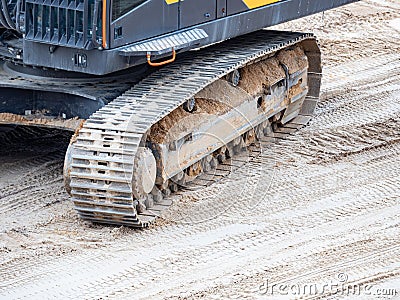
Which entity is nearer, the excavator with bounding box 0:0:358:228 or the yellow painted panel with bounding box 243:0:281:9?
the excavator with bounding box 0:0:358:228

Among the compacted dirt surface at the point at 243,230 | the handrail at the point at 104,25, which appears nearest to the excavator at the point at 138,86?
the handrail at the point at 104,25

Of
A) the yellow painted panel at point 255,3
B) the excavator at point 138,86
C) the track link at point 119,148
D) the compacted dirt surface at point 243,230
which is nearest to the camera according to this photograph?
the compacted dirt surface at point 243,230

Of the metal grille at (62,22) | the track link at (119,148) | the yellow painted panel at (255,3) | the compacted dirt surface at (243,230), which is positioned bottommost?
the compacted dirt surface at (243,230)

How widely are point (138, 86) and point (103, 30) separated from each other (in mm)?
839

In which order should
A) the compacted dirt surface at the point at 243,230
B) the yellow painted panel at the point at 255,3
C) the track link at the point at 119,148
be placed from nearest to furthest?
the compacted dirt surface at the point at 243,230
the track link at the point at 119,148
the yellow painted panel at the point at 255,3

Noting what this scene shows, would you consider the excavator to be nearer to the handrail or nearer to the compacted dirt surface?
the handrail

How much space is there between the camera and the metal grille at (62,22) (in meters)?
8.18

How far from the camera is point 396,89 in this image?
1230cm

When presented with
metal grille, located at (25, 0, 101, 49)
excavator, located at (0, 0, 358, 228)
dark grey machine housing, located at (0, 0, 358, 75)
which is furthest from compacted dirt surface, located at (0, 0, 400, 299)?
metal grille, located at (25, 0, 101, 49)

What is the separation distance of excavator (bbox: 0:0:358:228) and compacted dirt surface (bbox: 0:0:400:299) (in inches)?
11.5

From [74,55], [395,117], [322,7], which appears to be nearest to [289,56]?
[322,7]

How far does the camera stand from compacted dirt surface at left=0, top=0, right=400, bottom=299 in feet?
24.2

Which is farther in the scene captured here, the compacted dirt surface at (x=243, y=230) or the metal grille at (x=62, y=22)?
the metal grille at (x=62, y=22)

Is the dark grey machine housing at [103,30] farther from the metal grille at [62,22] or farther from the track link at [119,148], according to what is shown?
the track link at [119,148]
